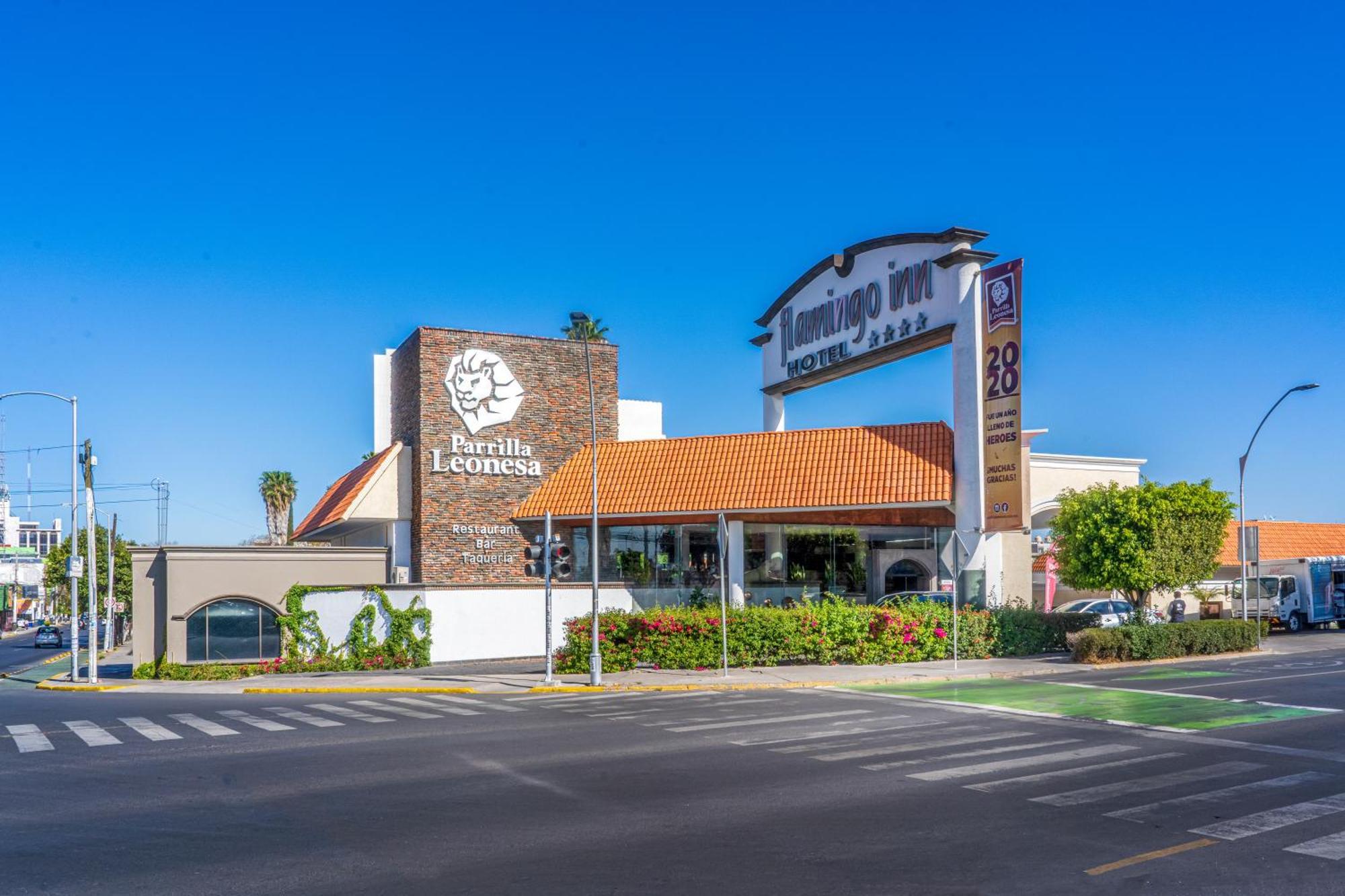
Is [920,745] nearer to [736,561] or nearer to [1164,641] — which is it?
[1164,641]

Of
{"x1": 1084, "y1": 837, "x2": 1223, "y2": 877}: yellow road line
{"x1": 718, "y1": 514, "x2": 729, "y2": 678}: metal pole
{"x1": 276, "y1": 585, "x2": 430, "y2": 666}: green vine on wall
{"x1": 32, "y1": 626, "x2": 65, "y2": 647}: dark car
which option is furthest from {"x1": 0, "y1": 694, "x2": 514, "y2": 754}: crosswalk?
{"x1": 32, "y1": 626, "x2": 65, "y2": 647}: dark car

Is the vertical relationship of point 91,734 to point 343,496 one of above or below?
below

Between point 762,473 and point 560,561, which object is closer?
point 560,561

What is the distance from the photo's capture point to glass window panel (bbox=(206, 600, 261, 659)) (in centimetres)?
3039

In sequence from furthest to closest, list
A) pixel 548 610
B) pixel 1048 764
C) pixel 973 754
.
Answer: pixel 548 610 → pixel 973 754 → pixel 1048 764

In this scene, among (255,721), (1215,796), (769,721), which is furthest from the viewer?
(255,721)

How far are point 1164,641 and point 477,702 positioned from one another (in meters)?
18.3

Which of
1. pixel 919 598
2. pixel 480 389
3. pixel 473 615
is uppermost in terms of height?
pixel 480 389

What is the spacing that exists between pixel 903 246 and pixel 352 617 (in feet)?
64.9

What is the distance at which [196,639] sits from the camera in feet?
99.4

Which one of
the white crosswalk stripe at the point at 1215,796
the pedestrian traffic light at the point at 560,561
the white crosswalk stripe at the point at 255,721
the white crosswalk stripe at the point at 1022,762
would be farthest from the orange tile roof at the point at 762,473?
the white crosswalk stripe at the point at 1215,796

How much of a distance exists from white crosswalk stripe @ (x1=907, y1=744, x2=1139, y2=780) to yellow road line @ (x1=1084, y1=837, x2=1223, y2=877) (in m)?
3.24

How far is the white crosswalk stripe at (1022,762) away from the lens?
12305 millimetres

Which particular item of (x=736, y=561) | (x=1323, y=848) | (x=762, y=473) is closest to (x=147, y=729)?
(x=1323, y=848)
